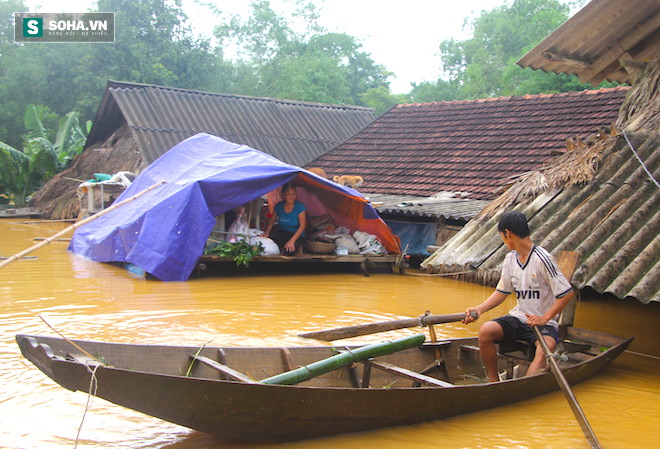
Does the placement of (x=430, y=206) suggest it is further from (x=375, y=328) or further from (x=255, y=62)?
(x=255, y=62)

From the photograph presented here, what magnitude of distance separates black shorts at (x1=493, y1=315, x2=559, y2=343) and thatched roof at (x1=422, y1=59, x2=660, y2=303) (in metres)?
0.75

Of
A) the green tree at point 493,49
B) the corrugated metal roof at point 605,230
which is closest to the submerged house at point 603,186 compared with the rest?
the corrugated metal roof at point 605,230

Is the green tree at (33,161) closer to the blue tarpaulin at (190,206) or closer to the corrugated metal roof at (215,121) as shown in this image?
the corrugated metal roof at (215,121)

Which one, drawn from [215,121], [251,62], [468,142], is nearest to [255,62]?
[251,62]

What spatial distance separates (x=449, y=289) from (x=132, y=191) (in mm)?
6258

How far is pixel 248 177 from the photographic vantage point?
402 inches

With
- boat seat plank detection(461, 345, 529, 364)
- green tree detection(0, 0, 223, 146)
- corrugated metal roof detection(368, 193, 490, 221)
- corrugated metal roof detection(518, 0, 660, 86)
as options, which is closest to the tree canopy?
green tree detection(0, 0, 223, 146)

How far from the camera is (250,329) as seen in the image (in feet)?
23.5

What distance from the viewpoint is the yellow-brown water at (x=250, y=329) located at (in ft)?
14.3

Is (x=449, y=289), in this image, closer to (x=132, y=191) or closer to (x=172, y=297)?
(x=172, y=297)

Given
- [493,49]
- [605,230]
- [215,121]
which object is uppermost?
[493,49]

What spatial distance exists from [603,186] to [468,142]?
851cm

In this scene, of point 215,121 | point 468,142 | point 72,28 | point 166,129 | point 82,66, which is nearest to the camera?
point 468,142

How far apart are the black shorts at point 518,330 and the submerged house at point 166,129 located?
1243cm
